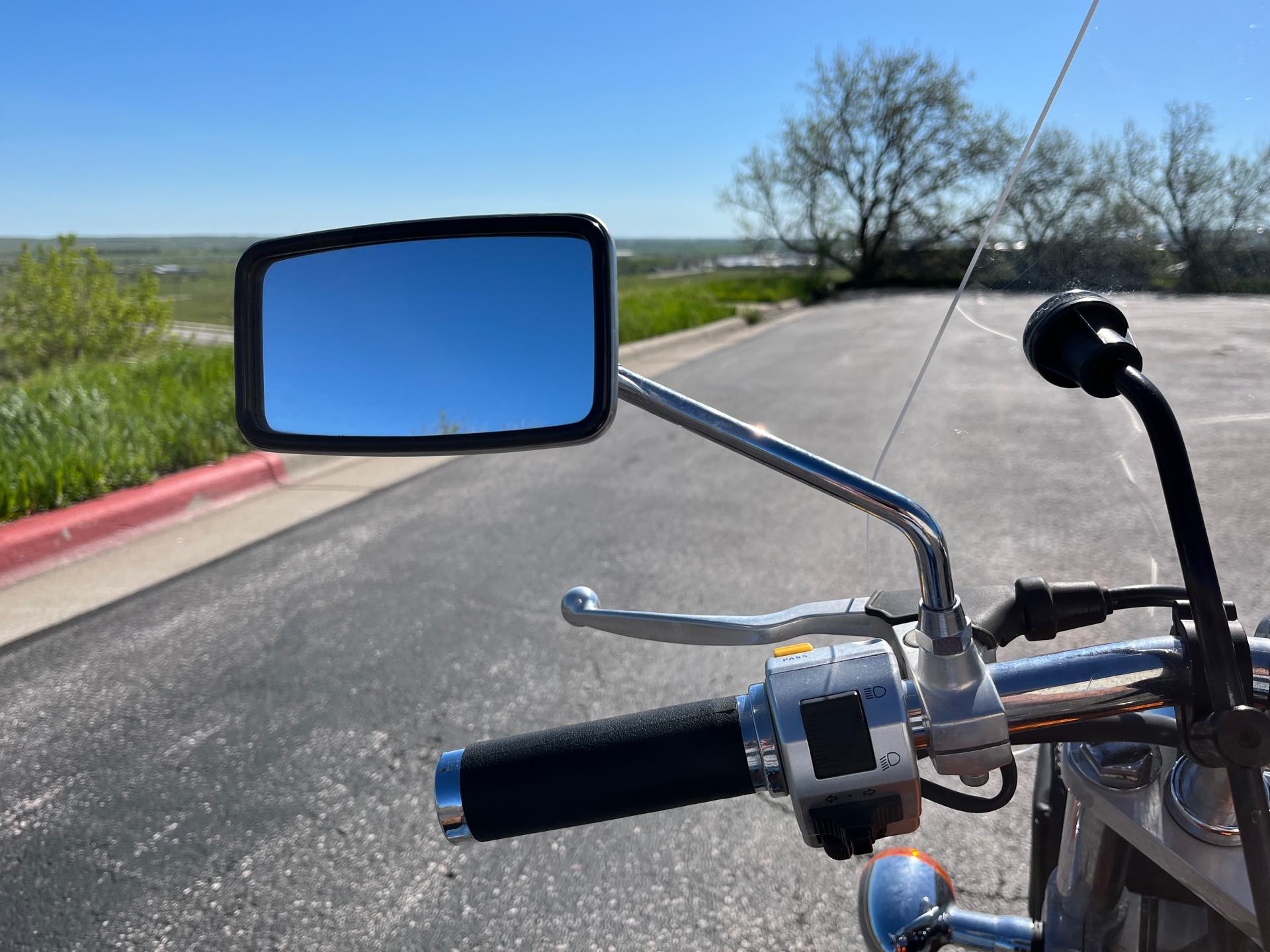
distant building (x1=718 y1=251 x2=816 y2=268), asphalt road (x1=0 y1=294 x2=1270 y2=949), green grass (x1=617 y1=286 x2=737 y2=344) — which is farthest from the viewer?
distant building (x1=718 y1=251 x2=816 y2=268)

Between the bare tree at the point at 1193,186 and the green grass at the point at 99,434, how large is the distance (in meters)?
4.96

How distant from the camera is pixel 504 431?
111 centimetres

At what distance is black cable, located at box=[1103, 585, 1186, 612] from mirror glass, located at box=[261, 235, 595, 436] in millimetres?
687

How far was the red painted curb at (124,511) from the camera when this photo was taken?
4875 millimetres

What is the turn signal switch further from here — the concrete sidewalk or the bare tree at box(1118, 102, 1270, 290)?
the concrete sidewalk

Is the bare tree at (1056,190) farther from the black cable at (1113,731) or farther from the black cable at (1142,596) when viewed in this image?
the black cable at (1113,731)

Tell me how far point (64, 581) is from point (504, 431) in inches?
180

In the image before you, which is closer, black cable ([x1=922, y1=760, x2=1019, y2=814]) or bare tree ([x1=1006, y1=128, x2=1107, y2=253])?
black cable ([x1=922, y1=760, x2=1019, y2=814])

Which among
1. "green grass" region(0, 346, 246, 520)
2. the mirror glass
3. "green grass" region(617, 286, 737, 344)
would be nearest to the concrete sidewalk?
"green grass" region(0, 346, 246, 520)

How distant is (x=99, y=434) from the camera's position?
6277mm

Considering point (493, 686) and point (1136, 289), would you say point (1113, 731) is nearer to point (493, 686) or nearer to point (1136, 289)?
point (1136, 289)

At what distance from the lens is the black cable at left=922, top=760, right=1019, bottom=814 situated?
970mm

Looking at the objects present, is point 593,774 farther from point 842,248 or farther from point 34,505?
point 842,248

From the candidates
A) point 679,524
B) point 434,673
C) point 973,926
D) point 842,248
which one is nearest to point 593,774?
point 973,926
